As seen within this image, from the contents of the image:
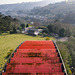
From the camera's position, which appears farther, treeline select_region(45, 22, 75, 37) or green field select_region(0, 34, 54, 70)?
treeline select_region(45, 22, 75, 37)

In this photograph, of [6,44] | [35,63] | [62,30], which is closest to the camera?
[35,63]

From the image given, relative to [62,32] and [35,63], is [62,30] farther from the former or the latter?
[35,63]

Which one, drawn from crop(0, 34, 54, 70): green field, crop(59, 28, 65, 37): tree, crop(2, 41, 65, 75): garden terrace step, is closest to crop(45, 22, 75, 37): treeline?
crop(59, 28, 65, 37): tree

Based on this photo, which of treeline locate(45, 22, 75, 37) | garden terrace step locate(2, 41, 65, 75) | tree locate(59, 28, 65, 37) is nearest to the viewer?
garden terrace step locate(2, 41, 65, 75)

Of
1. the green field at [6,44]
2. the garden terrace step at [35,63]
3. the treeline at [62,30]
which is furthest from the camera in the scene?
the treeline at [62,30]

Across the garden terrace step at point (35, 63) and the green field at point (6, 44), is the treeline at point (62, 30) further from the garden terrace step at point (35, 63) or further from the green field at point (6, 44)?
the garden terrace step at point (35, 63)

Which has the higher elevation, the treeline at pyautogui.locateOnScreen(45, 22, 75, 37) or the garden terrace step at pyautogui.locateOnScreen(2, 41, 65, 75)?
the garden terrace step at pyautogui.locateOnScreen(2, 41, 65, 75)

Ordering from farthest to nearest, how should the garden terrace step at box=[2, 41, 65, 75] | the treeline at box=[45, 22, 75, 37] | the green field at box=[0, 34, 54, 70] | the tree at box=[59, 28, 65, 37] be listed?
the treeline at box=[45, 22, 75, 37], the tree at box=[59, 28, 65, 37], the green field at box=[0, 34, 54, 70], the garden terrace step at box=[2, 41, 65, 75]

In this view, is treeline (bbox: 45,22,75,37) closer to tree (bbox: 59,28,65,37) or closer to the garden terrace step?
tree (bbox: 59,28,65,37)

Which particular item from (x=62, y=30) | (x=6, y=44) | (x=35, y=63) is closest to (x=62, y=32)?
(x=62, y=30)

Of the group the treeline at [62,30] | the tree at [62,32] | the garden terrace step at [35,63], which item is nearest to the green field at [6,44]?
the garden terrace step at [35,63]

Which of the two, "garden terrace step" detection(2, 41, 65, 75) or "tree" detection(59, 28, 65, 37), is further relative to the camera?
"tree" detection(59, 28, 65, 37)

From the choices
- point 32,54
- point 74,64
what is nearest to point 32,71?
point 32,54

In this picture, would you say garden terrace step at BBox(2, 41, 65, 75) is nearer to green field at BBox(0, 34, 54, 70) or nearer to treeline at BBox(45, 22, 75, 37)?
green field at BBox(0, 34, 54, 70)
